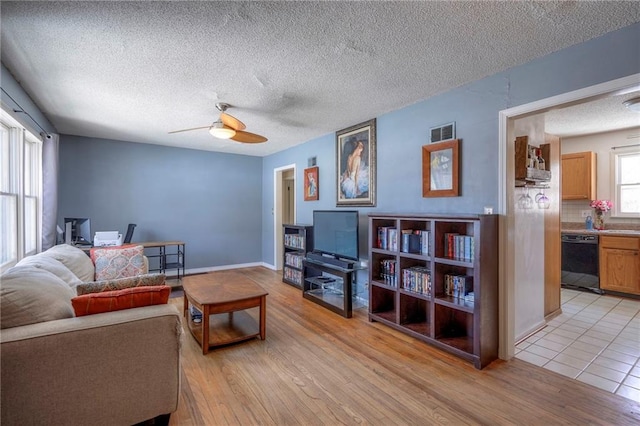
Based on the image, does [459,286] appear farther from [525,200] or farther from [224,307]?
[224,307]

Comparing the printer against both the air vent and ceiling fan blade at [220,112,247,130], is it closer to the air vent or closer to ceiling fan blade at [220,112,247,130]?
ceiling fan blade at [220,112,247,130]

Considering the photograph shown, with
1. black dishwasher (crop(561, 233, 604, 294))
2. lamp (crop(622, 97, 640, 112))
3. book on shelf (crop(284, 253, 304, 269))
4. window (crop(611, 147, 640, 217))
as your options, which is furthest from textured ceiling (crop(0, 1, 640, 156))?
window (crop(611, 147, 640, 217))

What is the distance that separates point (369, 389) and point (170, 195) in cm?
496

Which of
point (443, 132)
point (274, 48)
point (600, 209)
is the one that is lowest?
point (600, 209)

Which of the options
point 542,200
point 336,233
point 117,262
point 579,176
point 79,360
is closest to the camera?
point 79,360

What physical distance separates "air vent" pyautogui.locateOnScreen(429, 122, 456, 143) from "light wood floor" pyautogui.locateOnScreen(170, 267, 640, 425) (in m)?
2.03

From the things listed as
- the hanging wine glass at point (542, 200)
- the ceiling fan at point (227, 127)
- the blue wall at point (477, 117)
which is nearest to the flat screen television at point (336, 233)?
the blue wall at point (477, 117)

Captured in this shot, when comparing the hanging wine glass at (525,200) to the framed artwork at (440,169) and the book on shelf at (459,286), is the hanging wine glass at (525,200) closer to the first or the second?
the framed artwork at (440,169)

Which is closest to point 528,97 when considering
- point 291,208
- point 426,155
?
point 426,155

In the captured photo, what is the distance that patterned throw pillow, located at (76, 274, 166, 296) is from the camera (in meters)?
1.83

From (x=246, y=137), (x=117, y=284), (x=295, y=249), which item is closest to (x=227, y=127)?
(x=246, y=137)

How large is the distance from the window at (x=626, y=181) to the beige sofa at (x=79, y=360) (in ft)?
20.3

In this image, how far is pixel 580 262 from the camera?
4438 millimetres

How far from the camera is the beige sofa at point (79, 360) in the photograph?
4.47 feet
